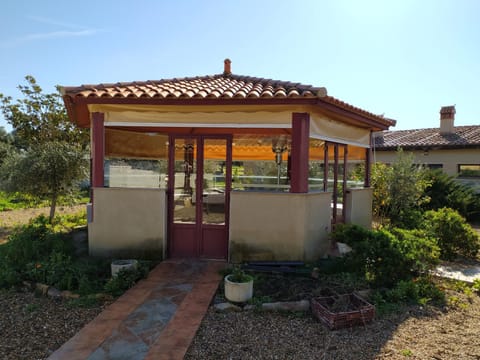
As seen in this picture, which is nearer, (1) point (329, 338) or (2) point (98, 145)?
(1) point (329, 338)

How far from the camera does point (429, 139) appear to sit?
74.4 feet

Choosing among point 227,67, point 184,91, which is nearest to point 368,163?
point 227,67

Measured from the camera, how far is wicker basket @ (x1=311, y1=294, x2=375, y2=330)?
15.3 feet

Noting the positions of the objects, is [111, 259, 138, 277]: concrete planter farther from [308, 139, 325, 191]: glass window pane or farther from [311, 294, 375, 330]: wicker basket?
[308, 139, 325, 191]: glass window pane

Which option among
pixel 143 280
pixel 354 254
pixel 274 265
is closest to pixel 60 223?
pixel 143 280

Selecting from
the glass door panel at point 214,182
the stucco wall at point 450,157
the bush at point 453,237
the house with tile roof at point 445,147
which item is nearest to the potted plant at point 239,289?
the glass door panel at point 214,182

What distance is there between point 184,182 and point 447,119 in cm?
2419

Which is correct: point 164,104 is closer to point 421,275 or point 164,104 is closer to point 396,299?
point 396,299

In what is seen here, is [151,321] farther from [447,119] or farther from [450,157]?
[447,119]

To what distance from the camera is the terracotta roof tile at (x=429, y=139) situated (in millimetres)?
20312

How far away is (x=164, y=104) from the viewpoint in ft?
22.3

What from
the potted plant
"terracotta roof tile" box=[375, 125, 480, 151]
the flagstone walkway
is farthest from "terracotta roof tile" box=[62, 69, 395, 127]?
"terracotta roof tile" box=[375, 125, 480, 151]

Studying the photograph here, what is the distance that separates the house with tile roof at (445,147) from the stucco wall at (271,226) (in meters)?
15.0

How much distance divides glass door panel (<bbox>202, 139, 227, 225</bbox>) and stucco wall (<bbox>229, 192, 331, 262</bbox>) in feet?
1.46
